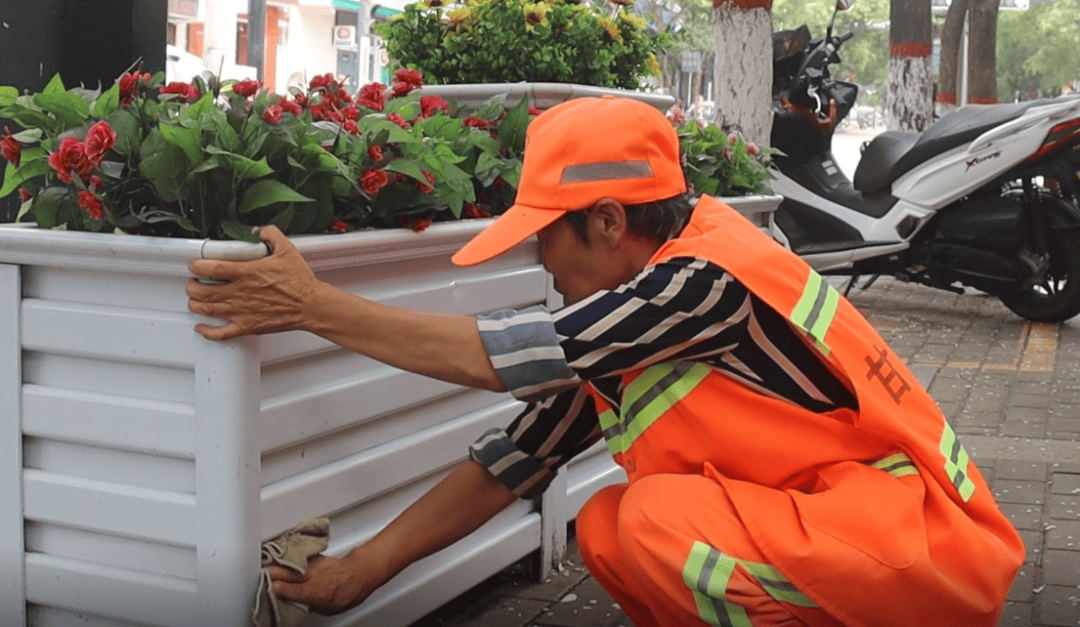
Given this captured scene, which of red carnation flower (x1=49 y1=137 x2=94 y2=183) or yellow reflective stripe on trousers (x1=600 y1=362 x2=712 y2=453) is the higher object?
red carnation flower (x1=49 y1=137 x2=94 y2=183)

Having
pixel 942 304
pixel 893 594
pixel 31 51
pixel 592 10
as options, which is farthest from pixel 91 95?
pixel 942 304

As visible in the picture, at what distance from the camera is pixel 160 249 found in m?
2.32

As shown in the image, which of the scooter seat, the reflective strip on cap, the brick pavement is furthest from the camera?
the scooter seat

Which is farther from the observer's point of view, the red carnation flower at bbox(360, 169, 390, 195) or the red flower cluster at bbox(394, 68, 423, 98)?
the red flower cluster at bbox(394, 68, 423, 98)

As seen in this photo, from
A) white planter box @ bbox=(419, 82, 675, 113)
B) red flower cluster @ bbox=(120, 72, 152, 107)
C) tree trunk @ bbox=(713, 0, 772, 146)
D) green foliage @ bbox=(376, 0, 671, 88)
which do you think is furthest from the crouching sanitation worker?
tree trunk @ bbox=(713, 0, 772, 146)

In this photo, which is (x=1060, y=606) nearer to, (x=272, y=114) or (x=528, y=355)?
(x=528, y=355)

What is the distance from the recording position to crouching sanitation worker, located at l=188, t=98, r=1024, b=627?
2359 mm

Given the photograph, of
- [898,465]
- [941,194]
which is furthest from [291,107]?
[941,194]

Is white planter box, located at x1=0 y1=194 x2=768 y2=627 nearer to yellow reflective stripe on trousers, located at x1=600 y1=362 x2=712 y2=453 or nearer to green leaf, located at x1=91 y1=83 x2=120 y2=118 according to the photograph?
green leaf, located at x1=91 y1=83 x2=120 y2=118

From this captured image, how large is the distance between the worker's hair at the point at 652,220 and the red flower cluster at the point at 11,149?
103 cm

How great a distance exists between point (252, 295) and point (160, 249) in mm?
179

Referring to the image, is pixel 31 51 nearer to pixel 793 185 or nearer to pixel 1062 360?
pixel 1062 360

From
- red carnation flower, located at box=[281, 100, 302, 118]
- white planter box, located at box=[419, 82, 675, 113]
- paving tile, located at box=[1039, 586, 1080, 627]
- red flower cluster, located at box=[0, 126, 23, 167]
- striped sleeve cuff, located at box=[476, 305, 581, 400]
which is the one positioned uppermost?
white planter box, located at box=[419, 82, 675, 113]

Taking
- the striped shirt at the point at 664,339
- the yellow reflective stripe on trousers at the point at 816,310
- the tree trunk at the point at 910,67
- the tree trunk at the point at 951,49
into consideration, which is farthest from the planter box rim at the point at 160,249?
the tree trunk at the point at 951,49
